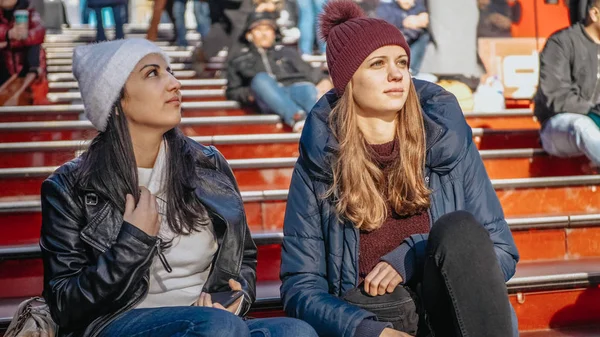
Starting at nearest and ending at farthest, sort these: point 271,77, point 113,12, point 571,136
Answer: point 571,136, point 271,77, point 113,12

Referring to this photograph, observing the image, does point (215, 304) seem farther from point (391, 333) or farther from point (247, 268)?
point (391, 333)

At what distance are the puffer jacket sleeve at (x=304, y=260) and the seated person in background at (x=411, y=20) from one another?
135 inches

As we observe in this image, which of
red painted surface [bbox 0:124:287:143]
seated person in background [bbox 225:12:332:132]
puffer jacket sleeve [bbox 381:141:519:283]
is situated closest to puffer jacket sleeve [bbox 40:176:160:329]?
puffer jacket sleeve [bbox 381:141:519:283]

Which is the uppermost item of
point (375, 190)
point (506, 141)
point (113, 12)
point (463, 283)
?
point (113, 12)

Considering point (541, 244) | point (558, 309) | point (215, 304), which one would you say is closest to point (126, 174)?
point (215, 304)

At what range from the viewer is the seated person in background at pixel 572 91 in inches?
155

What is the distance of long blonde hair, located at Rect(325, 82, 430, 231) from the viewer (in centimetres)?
219

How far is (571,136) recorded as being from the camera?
13.0 ft

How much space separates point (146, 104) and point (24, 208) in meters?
1.35

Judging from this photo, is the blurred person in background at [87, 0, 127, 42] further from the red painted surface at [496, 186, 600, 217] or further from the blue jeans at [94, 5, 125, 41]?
the red painted surface at [496, 186, 600, 217]

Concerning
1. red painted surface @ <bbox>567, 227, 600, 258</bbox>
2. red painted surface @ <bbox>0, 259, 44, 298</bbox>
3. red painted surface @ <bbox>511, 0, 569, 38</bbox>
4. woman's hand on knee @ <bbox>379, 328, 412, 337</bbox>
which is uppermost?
red painted surface @ <bbox>511, 0, 569, 38</bbox>

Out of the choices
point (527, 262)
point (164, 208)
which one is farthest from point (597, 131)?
point (164, 208)

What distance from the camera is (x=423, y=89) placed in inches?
92.7

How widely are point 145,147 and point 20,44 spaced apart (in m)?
3.02
